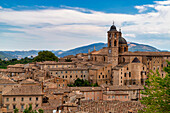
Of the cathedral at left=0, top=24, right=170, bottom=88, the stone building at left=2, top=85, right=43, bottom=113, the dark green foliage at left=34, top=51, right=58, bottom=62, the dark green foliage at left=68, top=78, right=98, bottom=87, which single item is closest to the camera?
the stone building at left=2, top=85, right=43, bottom=113

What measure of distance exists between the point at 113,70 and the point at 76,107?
39.5 metres

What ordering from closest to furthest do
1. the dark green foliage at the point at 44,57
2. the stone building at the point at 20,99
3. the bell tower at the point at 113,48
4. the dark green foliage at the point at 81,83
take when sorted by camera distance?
the stone building at the point at 20,99
the dark green foliage at the point at 81,83
the bell tower at the point at 113,48
the dark green foliage at the point at 44,57

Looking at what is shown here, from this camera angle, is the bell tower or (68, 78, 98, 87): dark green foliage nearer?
(68, 78, 98, 87): dark green foliage

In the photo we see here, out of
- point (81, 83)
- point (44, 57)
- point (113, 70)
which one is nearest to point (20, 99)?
point (81, 83)

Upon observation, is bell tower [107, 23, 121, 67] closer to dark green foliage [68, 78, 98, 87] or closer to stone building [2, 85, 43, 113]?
dark green foliage [68, 78, 98, 87]

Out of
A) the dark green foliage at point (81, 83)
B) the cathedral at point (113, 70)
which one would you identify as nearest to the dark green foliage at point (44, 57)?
the cathedral at point (113, 70)

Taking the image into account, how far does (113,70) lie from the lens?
68750 millimetres

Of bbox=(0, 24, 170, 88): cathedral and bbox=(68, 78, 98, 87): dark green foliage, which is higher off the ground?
bbox=(0, 24, 170, 88): cathedral

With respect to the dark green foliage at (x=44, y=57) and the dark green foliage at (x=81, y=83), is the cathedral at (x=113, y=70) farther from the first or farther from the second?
the dark green foliage at (x=44, y=57)

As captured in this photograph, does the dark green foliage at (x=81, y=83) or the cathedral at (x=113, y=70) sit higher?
the cathedral at (x=113, y=70)

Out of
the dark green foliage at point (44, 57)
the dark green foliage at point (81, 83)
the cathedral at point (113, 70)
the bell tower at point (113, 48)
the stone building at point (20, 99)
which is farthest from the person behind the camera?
the dark green foliage at point (44, 57)

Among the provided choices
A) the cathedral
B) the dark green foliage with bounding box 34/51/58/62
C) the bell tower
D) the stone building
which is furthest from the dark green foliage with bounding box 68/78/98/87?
the dark green foliage with bounding box 34/51/58/62

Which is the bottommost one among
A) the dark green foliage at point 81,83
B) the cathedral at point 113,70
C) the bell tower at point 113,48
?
the dark green foliage at point 81,83

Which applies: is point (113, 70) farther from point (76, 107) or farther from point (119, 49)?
point (76, 107)
